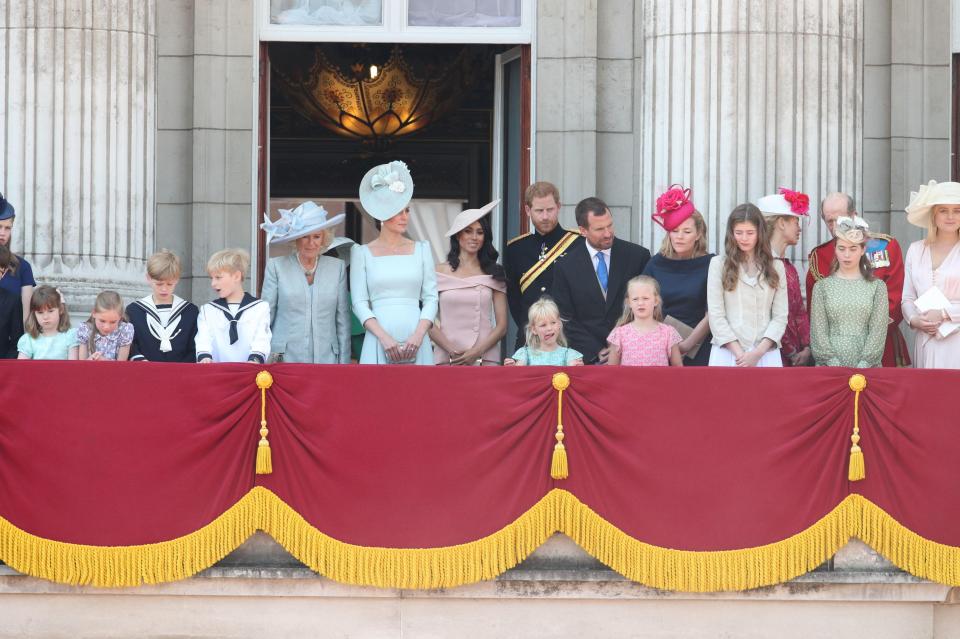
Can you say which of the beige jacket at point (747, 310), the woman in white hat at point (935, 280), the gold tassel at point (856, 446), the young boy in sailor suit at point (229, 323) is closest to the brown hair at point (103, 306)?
the young boy in sailor suit at point (229, 323)

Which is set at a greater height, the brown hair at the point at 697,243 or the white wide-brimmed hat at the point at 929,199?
the white wide-brimmed hat at the point at 929,199

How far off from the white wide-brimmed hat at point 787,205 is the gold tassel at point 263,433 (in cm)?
349

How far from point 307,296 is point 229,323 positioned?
2.15 feet

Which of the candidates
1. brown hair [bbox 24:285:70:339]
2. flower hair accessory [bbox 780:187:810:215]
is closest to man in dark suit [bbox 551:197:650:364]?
flower hair accessory [bbox 780:187:810:215]

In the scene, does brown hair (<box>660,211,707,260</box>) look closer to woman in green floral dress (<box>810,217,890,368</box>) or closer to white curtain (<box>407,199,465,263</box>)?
woman in green floral dress (<box>810,217,890,368</box>)

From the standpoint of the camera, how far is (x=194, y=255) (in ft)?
40.4

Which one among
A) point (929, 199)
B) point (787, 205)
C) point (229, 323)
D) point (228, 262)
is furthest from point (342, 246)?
point (929, 199)

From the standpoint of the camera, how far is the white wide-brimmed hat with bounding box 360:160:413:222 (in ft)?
34.3

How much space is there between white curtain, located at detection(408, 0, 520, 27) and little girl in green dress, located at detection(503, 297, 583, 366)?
338cm

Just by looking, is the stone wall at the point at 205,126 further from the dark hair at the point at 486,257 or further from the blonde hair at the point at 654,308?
the blonde hair at the point at 654,308

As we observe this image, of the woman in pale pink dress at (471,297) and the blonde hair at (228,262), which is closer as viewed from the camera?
the blonde hair at (228,262)

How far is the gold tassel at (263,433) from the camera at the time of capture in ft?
30.1

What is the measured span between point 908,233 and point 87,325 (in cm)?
601

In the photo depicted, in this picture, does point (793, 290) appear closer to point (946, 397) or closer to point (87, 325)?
point (946, 397)
